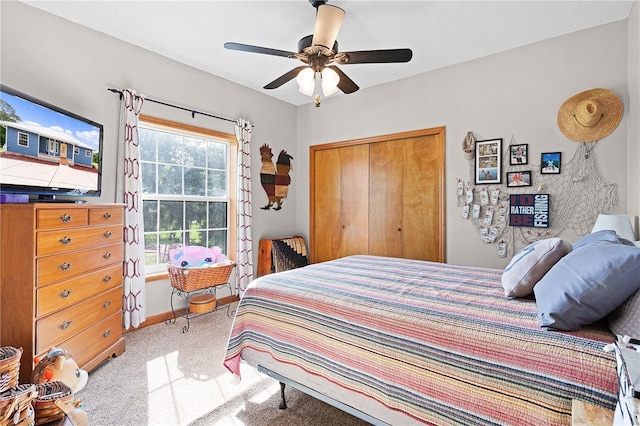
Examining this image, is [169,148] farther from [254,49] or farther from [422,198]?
[422,198]

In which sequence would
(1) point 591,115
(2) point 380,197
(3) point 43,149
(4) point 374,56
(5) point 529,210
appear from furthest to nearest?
(2) point 380,197 → (5) point 529,210 → (1) point 591,115 → (4) point 374,56 → (3) point 43,149

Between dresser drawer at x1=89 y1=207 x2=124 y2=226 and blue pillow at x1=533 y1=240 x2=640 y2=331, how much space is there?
2.69 m

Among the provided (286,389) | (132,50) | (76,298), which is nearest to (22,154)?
(76,298)

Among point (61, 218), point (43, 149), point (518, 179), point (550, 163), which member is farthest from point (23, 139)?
point (550, 163)

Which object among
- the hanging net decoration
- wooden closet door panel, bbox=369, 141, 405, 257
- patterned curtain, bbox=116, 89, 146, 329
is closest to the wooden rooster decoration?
wooden closet door panel, bbox=369, 141, 405, 257

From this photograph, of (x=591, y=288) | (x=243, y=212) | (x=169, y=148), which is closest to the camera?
(x=591, y=288)

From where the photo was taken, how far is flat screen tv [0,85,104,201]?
6.26ft

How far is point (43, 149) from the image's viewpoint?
2117mm

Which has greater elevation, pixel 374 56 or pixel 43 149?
pixel 374 56

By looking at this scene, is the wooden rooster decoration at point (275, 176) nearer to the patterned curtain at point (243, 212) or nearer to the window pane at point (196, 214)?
the patterned curtain at point (243, 212)

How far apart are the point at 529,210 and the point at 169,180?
3.67 meters

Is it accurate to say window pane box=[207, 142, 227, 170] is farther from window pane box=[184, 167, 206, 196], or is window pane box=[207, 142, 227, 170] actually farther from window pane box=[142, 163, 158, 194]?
window pane box=[142, 163, 158, 194]

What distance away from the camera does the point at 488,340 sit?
1.25 metres

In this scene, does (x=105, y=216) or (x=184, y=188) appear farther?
(x=184, y=188)
